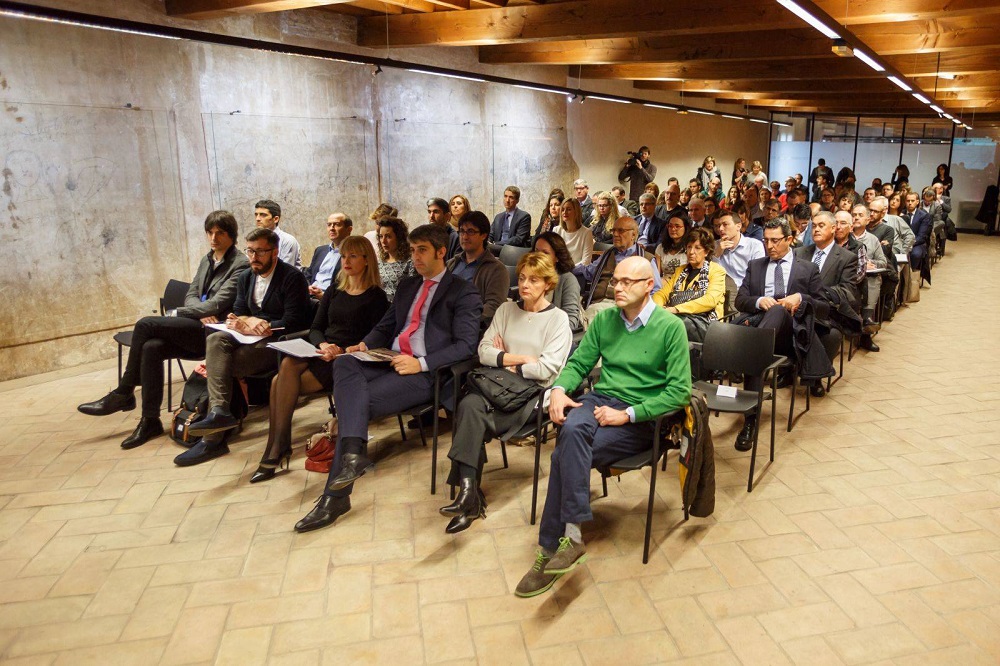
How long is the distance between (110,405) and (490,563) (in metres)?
3.18

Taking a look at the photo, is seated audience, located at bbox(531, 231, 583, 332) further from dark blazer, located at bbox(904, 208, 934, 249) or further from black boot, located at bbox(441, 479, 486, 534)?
dark blazer, located at bbox(904, 208, 934, 249)

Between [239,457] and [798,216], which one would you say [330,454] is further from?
[798,216]

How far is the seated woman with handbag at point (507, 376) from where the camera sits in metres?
3.57

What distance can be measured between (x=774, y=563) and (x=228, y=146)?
6.40 metres

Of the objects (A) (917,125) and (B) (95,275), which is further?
(A) (917,125)

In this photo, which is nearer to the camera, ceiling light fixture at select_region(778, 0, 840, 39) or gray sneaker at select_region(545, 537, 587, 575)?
gray sneaker at select_region(545, 537, 587, 575)

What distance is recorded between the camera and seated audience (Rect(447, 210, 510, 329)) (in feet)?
15.8

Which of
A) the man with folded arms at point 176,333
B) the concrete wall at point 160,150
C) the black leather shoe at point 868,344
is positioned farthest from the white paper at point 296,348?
A: the black leather shoe at point 868,344

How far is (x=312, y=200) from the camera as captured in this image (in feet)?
26.8

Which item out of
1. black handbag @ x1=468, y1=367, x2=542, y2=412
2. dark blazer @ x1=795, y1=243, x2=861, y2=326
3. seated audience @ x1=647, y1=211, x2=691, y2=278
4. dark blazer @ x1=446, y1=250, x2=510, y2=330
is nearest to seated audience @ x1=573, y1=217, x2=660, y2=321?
seated audience @ x1=647, y1=211, x2=691, y2=278

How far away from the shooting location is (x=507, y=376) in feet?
12.1

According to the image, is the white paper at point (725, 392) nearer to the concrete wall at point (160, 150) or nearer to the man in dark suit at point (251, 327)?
the man in dark suit at point (251, 327)

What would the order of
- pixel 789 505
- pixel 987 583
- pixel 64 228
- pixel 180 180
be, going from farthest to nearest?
1. pixel 180 180
2. pixel 64 228
3. pixel 789 505
4. pixel 987 583

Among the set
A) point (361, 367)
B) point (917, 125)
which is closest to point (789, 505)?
point (361, 367)
